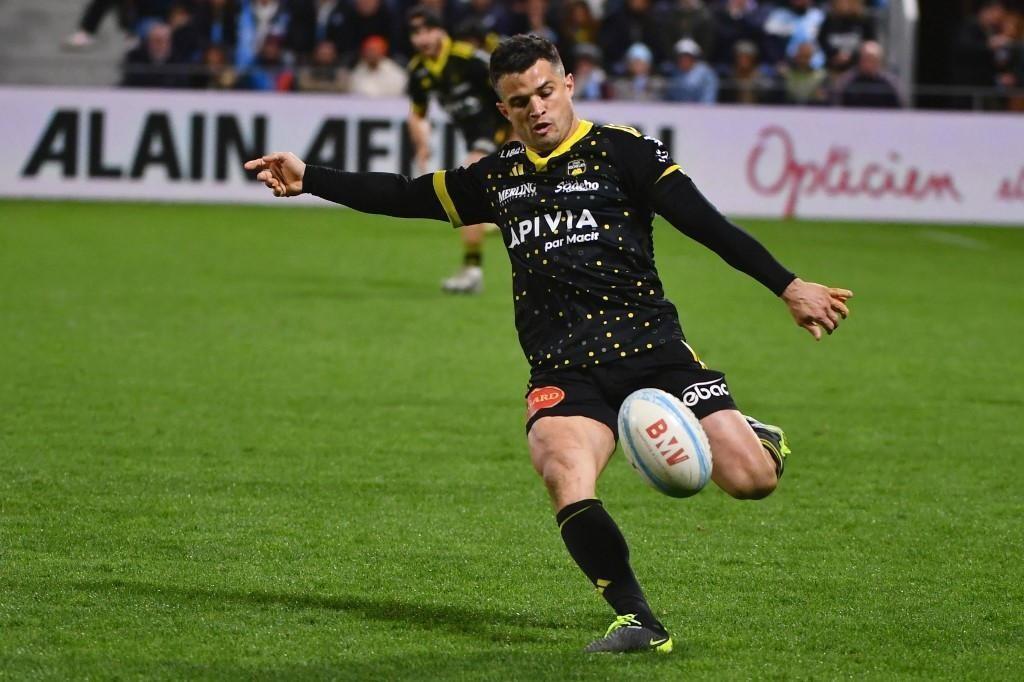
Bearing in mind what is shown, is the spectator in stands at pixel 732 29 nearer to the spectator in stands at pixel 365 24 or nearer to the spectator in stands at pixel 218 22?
the spectator in stands at pixel 365 24

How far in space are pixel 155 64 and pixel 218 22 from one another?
4.80ft

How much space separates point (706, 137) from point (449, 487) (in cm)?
1475

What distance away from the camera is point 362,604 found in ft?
17.9

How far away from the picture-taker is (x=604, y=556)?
5016mm

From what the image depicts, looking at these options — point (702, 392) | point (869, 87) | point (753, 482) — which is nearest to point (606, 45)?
point (869, 87)

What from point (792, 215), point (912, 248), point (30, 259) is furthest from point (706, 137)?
point (30, 259)

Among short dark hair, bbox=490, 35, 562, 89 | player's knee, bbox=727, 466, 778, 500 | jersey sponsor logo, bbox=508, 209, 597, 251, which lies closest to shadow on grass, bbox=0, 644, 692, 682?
player's knee, bbox=727, 466, 778, 500

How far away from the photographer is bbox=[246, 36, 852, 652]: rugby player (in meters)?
5.33

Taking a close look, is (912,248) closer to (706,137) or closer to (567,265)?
(706,137)

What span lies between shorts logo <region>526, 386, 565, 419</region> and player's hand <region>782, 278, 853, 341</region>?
780 mm

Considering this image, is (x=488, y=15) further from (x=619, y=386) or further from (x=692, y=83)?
(x=619, y=386)

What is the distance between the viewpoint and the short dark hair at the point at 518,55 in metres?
5.40

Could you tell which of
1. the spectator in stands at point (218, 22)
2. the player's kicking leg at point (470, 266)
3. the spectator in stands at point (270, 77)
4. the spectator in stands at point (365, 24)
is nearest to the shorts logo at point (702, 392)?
the player's kicking leg at point (470, 266)

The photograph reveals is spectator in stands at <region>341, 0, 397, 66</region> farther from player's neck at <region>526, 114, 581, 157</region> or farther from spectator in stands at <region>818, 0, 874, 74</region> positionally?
player's neck at <region>526, 114, 581, 157</region>
